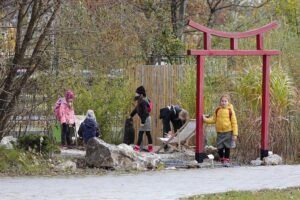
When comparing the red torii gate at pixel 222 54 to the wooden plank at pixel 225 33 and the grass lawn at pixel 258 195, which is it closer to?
the wooden plank at pixel 225 33

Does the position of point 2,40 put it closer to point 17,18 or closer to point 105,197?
point 17,18

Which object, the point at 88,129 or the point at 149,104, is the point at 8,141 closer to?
the point at 88,129

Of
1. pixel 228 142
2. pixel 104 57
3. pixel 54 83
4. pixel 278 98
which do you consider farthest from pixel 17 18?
pixel 278 98

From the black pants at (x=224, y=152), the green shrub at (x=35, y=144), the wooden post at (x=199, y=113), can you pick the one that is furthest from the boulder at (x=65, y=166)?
the black pants at (x=224, y=152)

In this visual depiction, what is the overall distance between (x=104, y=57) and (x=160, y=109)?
2833 mm

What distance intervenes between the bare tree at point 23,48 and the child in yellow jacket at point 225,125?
395 centimetres

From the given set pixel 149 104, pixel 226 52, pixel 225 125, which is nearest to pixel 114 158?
pixel 225 125

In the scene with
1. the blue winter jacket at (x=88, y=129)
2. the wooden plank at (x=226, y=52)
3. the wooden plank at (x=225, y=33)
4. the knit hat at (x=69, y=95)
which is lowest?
the blue winter jacket at (x=88, y=129)

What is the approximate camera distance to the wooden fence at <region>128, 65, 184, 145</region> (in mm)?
21422

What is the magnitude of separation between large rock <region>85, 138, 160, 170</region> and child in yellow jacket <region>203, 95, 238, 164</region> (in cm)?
207

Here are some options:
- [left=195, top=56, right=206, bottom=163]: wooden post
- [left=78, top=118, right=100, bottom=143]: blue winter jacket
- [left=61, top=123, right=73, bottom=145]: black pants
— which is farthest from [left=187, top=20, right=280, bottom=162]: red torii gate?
[left=61, top=123, right=73, bottom=145]: black pants

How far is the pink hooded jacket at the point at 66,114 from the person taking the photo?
20328 mm

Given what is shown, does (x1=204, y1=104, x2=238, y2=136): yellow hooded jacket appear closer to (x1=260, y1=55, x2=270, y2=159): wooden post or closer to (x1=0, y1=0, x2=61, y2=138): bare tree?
(x1=260, y1=55, x2=270, y2=159): wooden post

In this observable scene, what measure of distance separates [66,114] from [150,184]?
777 cm
